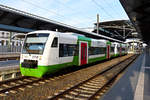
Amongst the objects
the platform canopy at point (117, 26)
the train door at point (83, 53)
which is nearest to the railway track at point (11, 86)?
the train door at point (83, 53)

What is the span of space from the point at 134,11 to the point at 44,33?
21.1 feet

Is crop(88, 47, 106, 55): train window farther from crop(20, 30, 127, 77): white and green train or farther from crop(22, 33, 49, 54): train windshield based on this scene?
crop(22, 33, 49, 54): train windshield

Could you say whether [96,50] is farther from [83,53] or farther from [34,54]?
[34,54]

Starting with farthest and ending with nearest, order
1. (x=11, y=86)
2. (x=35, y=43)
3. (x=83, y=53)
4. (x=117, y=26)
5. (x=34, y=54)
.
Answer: (x=117, y=26), (x=83, y=53), (x=35, y=43), (x=34, y=54), (x=11, y=86)

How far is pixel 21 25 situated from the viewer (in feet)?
60.1

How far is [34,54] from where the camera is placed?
27.9ft

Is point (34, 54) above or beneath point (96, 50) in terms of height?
beneath

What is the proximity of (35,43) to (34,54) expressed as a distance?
2.41 ft

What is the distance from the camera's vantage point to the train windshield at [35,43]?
27.8 feet

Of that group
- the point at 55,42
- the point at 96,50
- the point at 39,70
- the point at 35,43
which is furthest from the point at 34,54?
the point at 96,50

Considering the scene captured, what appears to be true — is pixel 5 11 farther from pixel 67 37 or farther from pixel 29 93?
pixel 29 93

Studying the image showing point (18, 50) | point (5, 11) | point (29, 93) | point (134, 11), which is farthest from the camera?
point (18, 50)

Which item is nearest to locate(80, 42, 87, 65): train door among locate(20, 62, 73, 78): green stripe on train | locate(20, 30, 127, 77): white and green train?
locate(20, 30, 127, 77): white and green train

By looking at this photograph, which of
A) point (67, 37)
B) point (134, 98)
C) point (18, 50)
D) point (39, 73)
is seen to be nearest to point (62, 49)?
point (67, 37)
